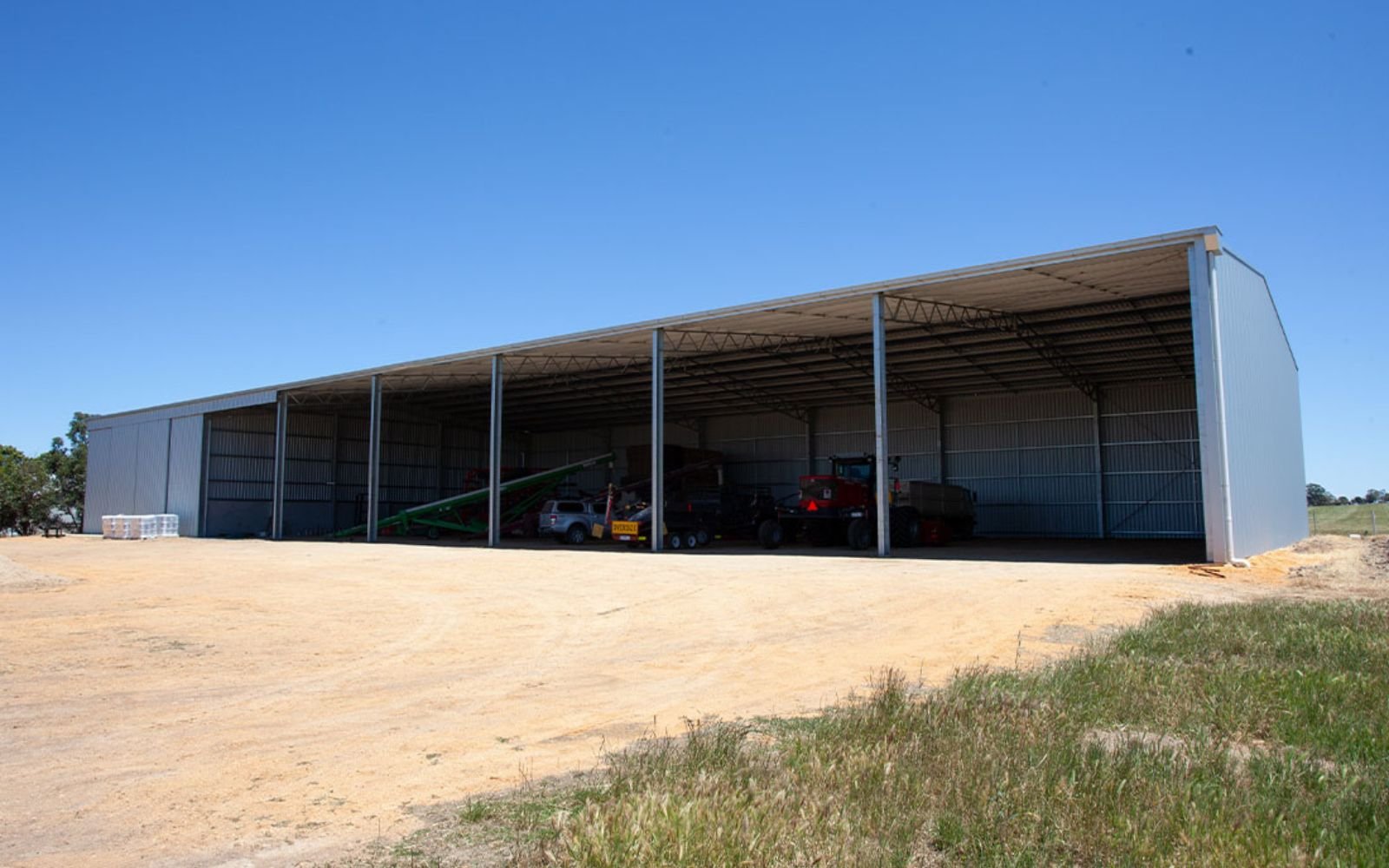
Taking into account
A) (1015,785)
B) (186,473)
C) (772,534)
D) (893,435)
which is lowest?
(1015,785)

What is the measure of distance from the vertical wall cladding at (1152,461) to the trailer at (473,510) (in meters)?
20.9

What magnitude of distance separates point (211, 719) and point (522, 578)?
11.5m

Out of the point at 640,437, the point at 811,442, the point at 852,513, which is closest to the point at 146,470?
the point at 640,437

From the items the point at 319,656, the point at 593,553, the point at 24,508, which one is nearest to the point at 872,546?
the point at 593,553

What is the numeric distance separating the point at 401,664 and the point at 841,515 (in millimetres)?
18934

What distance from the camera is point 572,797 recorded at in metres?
5.06

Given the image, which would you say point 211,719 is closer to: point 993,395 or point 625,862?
point 625,862

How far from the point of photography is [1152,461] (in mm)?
33219

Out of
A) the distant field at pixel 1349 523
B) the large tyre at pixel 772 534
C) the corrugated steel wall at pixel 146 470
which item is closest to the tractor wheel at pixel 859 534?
the large tyre at pixel 772 534

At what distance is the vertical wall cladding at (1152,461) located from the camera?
106 feet

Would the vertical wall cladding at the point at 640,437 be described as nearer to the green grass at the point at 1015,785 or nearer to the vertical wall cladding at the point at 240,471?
the vertical wall cladding at the point at 240,471

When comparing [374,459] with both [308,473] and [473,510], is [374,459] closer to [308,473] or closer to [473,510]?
[473,510]

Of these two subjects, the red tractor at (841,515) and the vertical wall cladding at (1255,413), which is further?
the red tractor at (841,515)

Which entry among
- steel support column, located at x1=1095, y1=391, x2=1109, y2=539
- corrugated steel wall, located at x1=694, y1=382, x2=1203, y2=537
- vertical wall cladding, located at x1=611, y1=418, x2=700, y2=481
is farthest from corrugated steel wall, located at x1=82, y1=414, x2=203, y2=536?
steel support column, located at x1=1095, y1=391, x2=1109, y2=539
